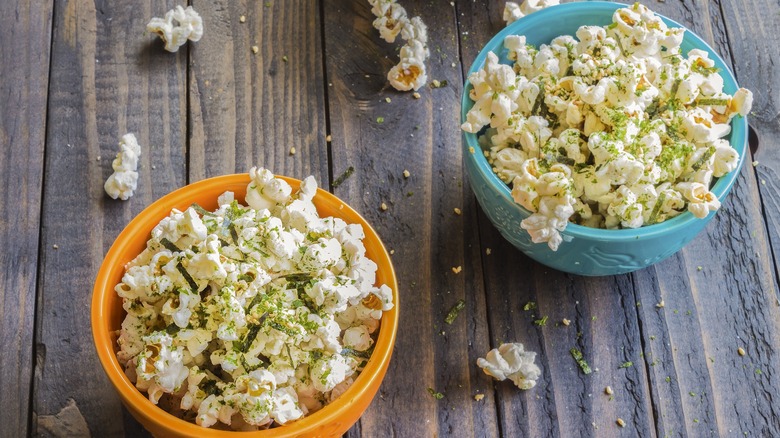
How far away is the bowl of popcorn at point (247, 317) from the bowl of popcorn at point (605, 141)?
0.17 meters

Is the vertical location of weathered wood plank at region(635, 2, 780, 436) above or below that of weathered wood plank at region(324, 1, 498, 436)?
below

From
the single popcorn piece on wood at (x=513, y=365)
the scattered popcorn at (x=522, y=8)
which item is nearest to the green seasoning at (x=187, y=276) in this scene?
the single popcorn piece on wood at (x=513, y=365)

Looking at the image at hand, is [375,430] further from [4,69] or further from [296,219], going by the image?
[4,69]

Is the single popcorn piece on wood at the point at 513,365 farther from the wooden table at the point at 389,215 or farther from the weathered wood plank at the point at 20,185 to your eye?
the weathered wood plank at the point at 20,185

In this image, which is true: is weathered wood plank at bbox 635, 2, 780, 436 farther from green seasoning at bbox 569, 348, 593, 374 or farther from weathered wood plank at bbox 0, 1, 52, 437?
weathered wood plank at bbox 0, 1, 52, 437

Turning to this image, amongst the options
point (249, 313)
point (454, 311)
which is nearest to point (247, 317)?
point (249, 313)

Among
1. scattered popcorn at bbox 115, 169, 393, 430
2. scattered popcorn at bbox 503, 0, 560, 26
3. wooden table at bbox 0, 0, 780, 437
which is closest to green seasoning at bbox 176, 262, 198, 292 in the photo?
scattered popcorn at bbox 115, 169, 393, 430

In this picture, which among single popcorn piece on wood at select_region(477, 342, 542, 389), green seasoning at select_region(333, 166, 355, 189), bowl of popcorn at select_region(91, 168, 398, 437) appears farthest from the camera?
green seasoning at select_region(333, 166, 355, 189)

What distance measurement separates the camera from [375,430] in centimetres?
97

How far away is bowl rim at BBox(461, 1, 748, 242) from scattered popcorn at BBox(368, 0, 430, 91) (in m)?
0.16

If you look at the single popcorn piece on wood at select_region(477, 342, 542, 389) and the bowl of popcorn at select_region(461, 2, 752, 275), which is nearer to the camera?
the bowl of popcorn at select_region(461, 2, 752, 275)

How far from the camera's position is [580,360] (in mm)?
1006

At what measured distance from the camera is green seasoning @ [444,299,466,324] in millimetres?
1021

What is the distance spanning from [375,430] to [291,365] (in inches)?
8.1
